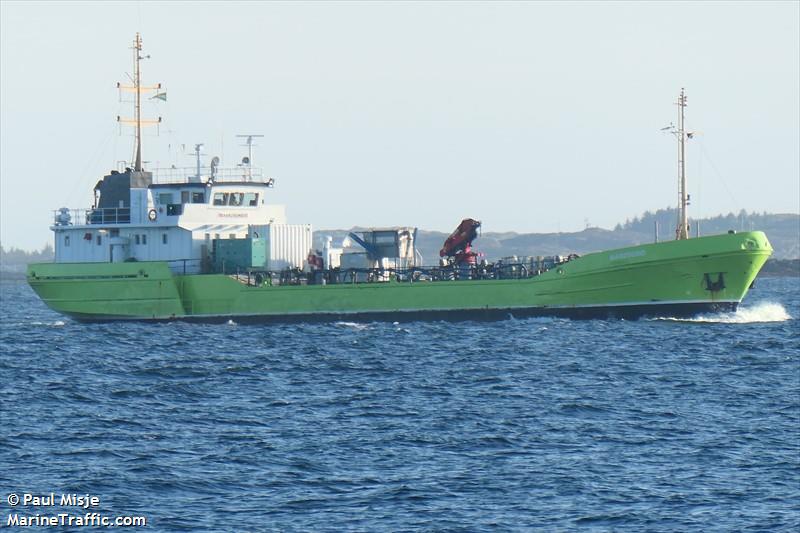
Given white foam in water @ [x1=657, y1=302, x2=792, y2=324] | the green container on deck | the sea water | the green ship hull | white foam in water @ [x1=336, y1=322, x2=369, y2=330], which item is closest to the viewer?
the sea water

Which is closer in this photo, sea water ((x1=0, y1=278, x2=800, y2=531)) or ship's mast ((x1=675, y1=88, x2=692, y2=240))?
sea water ((x1=0, y1=278, x2=800, y2=531))

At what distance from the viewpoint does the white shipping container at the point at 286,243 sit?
5512 cm

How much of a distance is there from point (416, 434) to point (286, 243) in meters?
31.2

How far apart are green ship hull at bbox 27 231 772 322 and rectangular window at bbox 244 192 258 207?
475 centimetres

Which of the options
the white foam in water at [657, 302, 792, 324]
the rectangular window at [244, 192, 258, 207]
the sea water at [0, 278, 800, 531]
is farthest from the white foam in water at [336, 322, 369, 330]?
the white foam in water at [657, 302, 792, 324]

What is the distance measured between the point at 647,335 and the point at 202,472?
1002 inches

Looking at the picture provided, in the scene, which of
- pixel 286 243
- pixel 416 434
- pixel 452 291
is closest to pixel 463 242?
pixel 452 291

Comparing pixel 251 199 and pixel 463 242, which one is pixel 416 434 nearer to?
pixel 463 242

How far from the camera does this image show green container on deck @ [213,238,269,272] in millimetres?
53344

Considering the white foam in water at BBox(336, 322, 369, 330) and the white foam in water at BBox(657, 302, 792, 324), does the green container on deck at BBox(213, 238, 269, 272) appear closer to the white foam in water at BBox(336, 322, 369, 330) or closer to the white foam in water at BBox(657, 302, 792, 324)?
the white foam in water at BBox(336, 322, 369, 330)

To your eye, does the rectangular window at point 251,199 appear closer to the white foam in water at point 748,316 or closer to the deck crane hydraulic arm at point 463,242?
the deck crane hydraulic arm at point 463,242

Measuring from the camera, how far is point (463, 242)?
179 feet

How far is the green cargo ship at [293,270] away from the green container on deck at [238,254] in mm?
50

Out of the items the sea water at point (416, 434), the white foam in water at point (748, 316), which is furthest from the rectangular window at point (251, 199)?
the white foam in water at point (748, 316)
